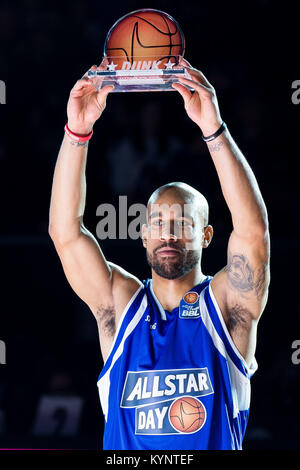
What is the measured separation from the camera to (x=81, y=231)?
3.20m

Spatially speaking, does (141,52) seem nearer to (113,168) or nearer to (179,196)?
(179,196)

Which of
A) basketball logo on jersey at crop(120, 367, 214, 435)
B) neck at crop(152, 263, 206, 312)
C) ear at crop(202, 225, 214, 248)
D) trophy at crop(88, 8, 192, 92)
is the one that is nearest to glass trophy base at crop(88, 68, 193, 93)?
trophy at crop(88, 8, 192, 92)

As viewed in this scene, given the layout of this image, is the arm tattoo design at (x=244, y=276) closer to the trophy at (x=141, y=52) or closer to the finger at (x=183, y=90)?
the finger at (x=183, y=90)

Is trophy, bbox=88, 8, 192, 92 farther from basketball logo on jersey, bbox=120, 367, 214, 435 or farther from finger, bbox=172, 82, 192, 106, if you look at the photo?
basketball logo on jersey, bbox=120, 367, 214, 435

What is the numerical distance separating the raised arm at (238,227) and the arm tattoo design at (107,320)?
0.46 metres

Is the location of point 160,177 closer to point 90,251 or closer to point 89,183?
point 89,183

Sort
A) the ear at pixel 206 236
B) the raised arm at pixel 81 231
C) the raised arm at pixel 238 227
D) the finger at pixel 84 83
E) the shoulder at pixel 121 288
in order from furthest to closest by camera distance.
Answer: the ear at pixel 206 236
the shoulder at pixel 121 288
the raised arm at pixel 81 231
the finger at pixel 84 83
the raised arm at pixel 238 227

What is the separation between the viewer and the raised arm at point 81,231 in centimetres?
309

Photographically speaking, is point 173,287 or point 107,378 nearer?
point 107,378

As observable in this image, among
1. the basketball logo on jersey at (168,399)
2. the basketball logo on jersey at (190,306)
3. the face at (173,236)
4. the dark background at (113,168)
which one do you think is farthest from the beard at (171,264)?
the dark background at (113,168)

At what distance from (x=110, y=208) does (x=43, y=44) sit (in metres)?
1.85

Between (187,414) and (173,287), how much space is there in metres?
0.59

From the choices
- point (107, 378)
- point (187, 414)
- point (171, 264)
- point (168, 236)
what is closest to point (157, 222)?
point (168, 236)

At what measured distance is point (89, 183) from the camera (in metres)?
5.38
